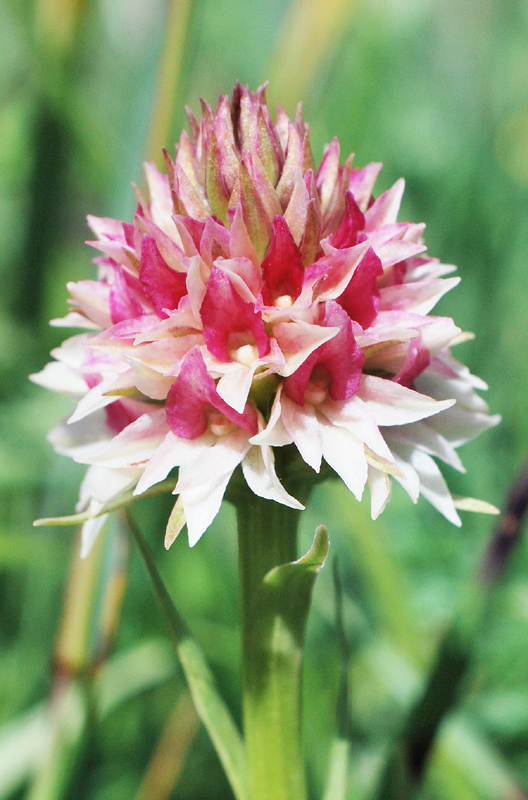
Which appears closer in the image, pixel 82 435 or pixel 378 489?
pixel 378 489

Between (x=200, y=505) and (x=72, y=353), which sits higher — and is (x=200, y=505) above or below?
below

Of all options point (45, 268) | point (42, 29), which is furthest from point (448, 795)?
point (42, 29)

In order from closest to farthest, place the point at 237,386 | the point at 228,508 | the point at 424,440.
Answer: the point at 237,386 < the point at 424,440 < the point at 228,508

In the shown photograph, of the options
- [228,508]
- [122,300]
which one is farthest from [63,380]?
[228,508]

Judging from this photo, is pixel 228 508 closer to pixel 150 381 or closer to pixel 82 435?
pixel 82 435

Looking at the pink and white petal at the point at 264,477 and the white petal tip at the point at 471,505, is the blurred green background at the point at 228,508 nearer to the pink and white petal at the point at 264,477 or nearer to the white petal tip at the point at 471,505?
the white petal tip at the point at 471,505

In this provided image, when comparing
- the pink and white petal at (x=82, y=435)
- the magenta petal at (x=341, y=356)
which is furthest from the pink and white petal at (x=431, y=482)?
the pink and white petal at (x=82, y=435)

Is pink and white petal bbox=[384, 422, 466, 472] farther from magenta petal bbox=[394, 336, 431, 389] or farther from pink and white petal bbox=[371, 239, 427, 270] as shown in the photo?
pink and white petal bbox=[371, 239, 427, 270]
